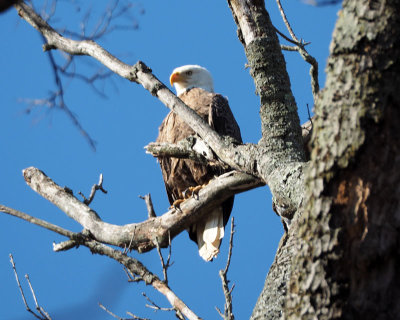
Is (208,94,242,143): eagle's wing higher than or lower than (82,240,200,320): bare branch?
higher

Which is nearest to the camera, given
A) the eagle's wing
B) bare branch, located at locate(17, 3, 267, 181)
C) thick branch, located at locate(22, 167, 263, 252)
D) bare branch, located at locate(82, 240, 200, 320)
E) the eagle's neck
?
bare branch, located at locate(82, 240, 200, 320)

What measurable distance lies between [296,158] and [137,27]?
100cm

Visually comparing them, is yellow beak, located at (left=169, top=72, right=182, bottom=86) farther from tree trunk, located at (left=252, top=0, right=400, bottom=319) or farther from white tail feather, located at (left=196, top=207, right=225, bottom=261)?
tree trunk, located at (left=252, top=0, right=400, bottom=319)

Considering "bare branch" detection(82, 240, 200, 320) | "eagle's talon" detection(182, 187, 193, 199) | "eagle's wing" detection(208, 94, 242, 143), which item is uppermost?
"eagle's wing" detection(208, 94, 242, 143)

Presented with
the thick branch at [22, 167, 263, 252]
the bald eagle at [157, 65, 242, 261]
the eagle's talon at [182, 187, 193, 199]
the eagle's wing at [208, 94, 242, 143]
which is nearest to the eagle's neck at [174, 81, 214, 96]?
the bald eagle at [157, 65, 242, 261]

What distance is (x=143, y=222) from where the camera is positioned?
3629 mm

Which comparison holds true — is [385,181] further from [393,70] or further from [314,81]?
[314,81]

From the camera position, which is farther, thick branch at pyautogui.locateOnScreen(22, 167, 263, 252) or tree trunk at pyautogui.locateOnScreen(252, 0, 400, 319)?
thick branch at pyautogui.locateOnScreen(22, 167, 263, 252)

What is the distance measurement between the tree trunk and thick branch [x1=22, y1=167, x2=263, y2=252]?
1.95 meters

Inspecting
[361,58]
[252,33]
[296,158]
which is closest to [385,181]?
[361,58]

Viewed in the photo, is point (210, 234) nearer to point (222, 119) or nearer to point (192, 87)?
point (222, 119)

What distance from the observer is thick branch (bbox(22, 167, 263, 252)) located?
11.6 ft

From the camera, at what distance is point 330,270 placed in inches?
54.3

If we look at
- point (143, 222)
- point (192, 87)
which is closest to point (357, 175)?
point (143, 222)
